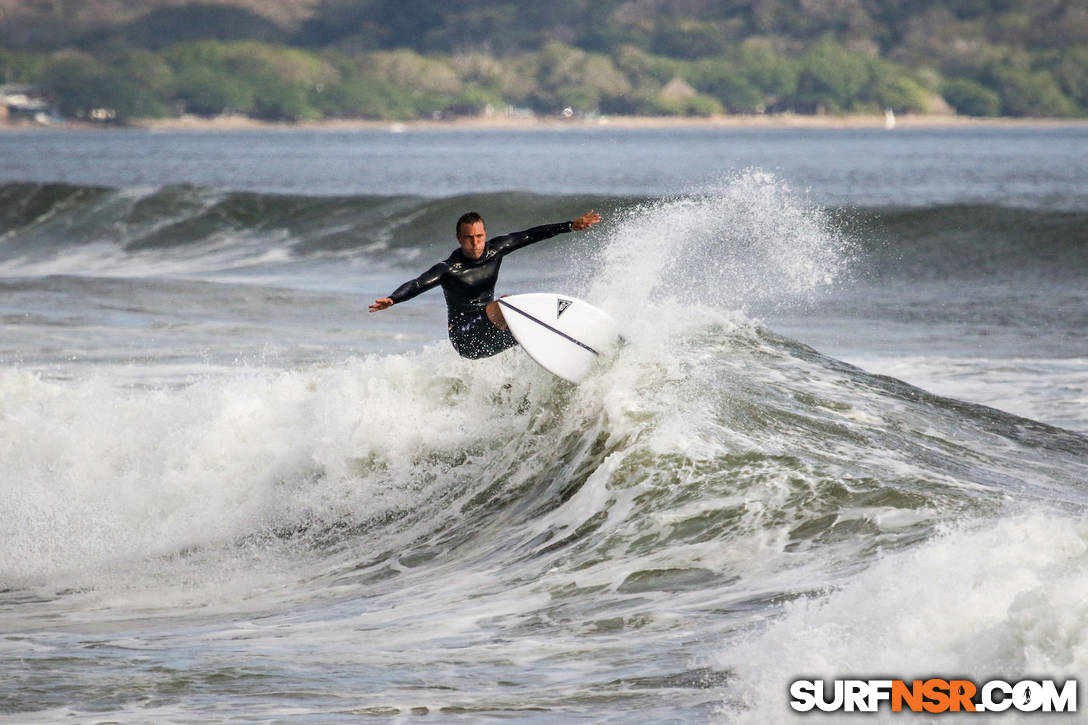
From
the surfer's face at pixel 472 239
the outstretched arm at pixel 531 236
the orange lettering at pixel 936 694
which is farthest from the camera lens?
the outstretched arm at pixel 531 236

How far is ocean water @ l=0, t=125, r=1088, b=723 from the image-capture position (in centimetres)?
605

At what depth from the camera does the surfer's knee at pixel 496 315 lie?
10164mm

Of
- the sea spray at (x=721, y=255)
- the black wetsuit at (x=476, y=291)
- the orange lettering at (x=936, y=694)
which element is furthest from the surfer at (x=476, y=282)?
the orange lettering at (x=936, y=694)

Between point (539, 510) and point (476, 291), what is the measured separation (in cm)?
179

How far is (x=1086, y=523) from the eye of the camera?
6277 mm

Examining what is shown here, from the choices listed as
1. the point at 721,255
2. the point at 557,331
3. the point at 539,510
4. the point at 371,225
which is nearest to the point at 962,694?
the point at 539,510

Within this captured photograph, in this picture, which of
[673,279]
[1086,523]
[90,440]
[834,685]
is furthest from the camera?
[673,279]

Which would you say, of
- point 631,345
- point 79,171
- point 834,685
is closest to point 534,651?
point 834,685

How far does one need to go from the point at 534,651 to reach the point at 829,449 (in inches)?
131

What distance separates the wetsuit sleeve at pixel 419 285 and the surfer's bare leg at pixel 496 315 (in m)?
0.41

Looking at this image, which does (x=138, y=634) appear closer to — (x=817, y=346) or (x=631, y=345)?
(x=631, y=345)

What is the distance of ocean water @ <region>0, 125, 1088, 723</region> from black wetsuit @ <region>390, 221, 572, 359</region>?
388 mm

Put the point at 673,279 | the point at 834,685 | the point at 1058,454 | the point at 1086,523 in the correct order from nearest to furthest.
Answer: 1. the point at 834,685
2. the point at 1086,523
3. the point at 1058,454
4. the point at 673,279

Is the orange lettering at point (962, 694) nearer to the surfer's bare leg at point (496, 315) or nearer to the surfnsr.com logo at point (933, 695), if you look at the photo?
the surfnsr.com logo at point (933, 695)
